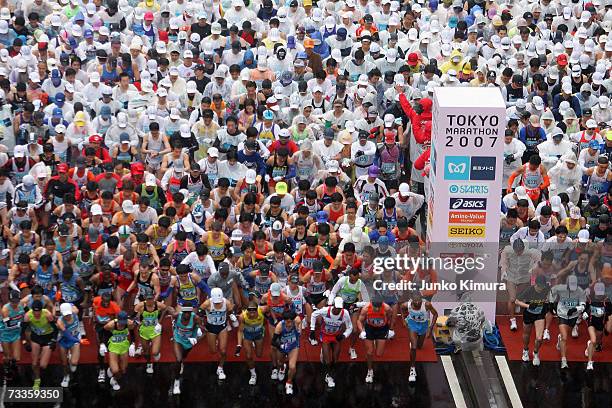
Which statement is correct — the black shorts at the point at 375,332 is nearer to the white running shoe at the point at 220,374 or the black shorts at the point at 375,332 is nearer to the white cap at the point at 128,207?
the white running shoe at the point at 220,374

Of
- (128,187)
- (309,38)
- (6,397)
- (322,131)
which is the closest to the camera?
(6,397)

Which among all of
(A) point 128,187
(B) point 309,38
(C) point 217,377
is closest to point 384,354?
(C) point 217,377

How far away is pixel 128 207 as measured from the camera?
25.2 m

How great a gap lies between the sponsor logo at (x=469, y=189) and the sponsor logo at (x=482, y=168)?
0.16 metres

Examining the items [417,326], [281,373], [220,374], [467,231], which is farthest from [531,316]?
[220,374]

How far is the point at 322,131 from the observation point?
28094mm

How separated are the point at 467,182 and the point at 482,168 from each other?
1.19ft

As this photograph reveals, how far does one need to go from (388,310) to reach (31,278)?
20.5ft

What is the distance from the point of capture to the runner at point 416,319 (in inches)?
922

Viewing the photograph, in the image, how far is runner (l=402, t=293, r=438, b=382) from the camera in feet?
76.8

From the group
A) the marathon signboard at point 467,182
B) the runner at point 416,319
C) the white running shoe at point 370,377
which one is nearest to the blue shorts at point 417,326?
the runner at point 416,319

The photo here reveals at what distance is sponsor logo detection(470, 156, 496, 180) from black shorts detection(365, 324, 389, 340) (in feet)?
10.2

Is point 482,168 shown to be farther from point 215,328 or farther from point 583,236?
point 215,328

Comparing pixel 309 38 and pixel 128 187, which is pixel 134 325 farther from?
pixel 309 38
